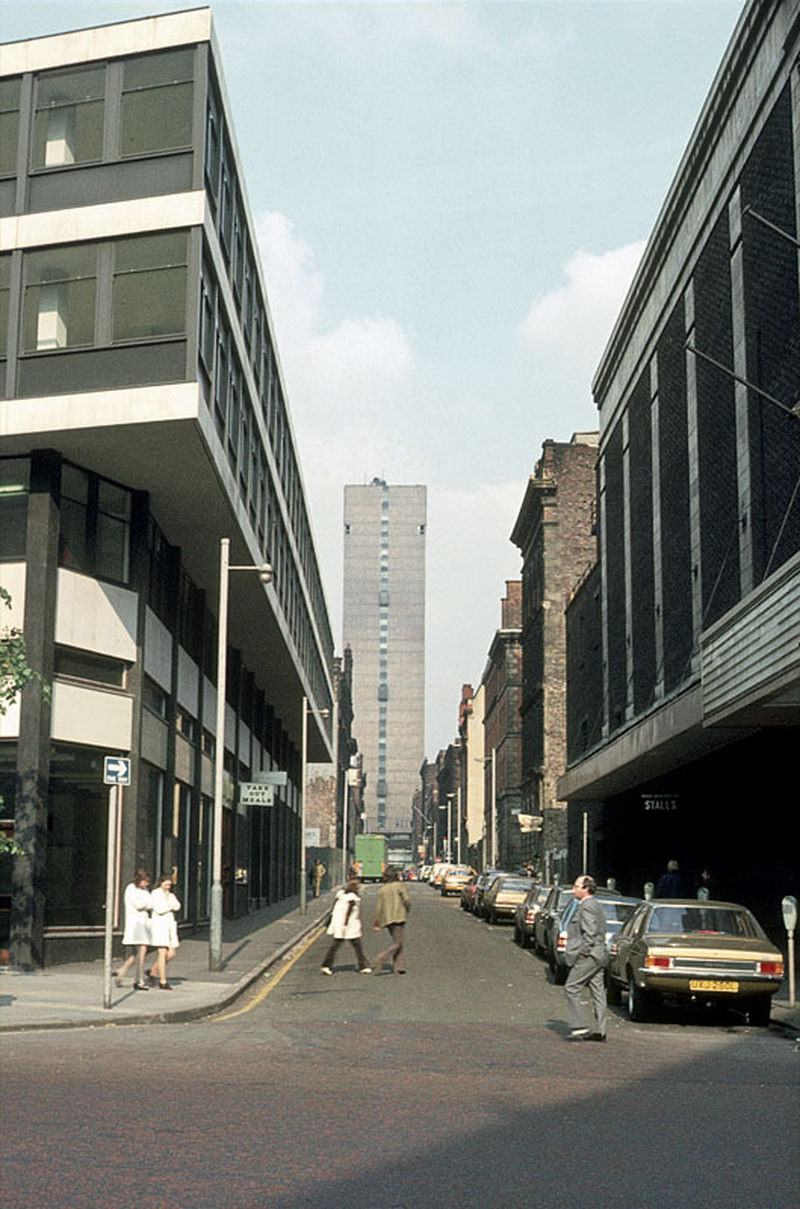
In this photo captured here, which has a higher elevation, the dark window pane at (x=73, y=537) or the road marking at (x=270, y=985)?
the dark window pane at (x=73, y=537)

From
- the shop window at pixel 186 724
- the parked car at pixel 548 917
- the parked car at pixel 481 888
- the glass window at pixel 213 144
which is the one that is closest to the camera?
the glass window at pixel 213 144

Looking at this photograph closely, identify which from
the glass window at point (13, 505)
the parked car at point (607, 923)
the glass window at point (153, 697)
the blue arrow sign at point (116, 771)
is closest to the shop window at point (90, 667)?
the glass window at point (153, 697)

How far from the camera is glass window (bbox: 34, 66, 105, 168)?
2598 centimetres

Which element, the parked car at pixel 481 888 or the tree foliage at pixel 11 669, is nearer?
the tree foliage at pixel 11 669

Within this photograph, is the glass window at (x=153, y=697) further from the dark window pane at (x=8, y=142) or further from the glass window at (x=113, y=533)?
the dark window pane at (x=8, y=142)

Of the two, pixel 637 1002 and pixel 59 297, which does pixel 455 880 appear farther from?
pixel 637 1002

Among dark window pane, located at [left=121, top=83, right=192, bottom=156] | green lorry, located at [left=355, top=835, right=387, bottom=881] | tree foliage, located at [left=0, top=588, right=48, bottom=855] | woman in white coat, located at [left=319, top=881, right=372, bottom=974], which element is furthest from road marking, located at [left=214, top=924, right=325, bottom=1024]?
green lorry, located at [left=355, top=835, right=387, bottom=881]

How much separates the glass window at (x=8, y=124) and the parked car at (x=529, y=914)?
59.3 feet

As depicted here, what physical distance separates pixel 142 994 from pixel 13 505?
9.04 m

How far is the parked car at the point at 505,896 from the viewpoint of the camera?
140 ft

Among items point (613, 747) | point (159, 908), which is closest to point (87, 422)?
point (159, 908)

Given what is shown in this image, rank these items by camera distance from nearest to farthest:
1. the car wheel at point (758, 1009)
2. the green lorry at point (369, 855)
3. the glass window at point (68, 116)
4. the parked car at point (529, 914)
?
the car wheel at point (758, 1009), the glass window at point (68, 116), the parked car at point (529, 914), the green lorry at point (369, 855)

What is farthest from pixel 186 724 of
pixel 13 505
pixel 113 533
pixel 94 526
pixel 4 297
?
pixel 4 297

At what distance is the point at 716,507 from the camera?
33.7m
